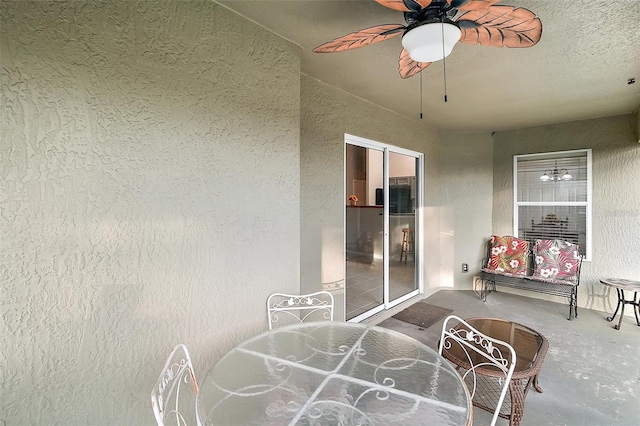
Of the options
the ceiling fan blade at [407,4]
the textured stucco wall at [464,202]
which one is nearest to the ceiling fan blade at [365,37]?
the ceiling fan blade at [407,4]

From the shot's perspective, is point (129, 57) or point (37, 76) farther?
point (129, 57)

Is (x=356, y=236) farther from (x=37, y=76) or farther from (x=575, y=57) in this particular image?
(x=37, y=76)

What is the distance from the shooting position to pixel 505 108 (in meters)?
3.78

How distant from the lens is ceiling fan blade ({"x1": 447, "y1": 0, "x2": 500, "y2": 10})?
129 centimetres

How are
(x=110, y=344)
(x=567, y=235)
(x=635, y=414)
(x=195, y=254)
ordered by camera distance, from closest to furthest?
(x=110, y=344) < (x=195, y=254) < (x=635, y=414) < (x=567, y=235)

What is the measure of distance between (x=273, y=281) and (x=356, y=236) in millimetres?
1681

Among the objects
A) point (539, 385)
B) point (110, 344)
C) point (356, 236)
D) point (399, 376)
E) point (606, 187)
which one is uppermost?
point (606, 187)

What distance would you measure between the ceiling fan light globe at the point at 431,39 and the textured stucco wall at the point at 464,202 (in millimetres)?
3989

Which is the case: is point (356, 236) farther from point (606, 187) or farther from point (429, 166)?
point (606, 187)

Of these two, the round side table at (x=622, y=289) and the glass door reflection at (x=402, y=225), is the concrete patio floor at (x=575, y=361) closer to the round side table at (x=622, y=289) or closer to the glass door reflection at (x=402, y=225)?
the round side table at (x=622, y=289)

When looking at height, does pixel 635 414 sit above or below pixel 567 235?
below

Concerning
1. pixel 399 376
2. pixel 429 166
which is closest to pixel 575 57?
pixel 429 166

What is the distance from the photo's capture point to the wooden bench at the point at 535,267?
4.02m

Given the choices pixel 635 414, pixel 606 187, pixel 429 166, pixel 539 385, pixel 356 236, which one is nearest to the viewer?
pixel 635 414
